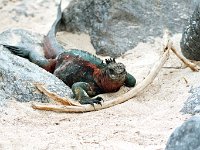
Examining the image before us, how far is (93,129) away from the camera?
450 cm

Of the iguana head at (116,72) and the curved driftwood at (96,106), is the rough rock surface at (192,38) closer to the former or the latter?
the curved driftwood at (96,106)

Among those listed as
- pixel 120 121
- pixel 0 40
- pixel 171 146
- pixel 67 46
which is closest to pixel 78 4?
pixel 67 46

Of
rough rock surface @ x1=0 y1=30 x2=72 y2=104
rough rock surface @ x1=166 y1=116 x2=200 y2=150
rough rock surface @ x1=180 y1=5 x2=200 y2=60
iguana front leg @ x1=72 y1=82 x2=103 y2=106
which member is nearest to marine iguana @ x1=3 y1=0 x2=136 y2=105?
iguana front leg @ x1=72 y1=82 x2=103 y2=106

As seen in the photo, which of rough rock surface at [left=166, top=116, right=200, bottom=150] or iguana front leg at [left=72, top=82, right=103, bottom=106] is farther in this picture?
iguana front leg at [left=72, top=82, right=103, bottom=106]

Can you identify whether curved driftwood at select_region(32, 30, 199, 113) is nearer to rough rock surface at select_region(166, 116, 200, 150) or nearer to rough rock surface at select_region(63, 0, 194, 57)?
rough rock surface at select_region(63, 0, 194, 57)

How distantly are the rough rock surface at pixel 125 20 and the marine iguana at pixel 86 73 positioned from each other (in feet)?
4.03

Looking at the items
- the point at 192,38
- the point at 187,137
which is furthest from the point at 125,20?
the point at 187,137

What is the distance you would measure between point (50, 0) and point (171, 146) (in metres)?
7.74

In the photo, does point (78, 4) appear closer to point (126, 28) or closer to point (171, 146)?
point (126, 28)

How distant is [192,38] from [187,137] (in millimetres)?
3518

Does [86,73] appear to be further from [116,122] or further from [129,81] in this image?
[116,122]

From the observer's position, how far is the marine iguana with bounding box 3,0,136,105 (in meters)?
5.88

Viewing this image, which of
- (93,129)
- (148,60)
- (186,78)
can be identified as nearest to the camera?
(93,129)

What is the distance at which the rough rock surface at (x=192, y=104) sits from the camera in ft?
15.4
